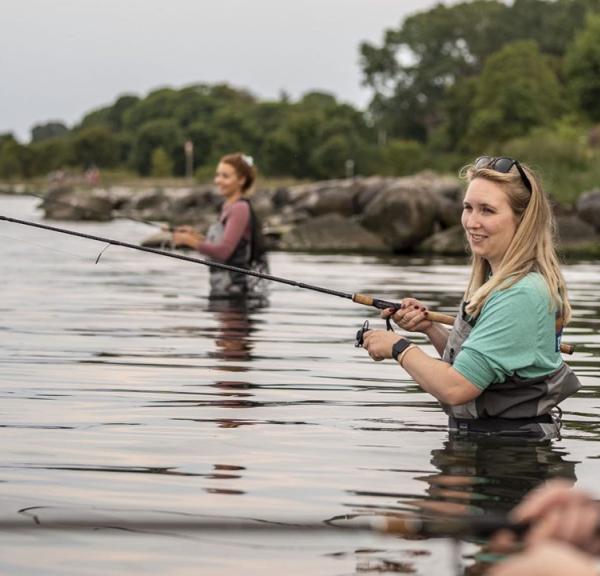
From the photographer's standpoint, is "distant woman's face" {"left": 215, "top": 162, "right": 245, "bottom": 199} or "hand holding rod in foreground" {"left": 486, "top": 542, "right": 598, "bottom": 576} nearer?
"hand holding rod in foreground" {"left": 486, "top": 542, "right": 598, "bottom": 576}

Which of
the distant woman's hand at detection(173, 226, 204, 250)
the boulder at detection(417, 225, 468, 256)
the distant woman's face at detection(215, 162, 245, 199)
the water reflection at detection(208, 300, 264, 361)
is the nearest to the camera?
the water reflection at detection(208, 300, 264, 361)

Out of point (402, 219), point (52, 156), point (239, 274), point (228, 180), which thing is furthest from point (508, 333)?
point (52, 156)

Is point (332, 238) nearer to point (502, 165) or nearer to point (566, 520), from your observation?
point (502, 165)

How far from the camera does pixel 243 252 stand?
49.2ft

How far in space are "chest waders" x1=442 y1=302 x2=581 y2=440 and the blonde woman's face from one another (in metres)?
0.28

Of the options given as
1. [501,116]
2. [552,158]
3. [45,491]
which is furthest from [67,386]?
[501,116]

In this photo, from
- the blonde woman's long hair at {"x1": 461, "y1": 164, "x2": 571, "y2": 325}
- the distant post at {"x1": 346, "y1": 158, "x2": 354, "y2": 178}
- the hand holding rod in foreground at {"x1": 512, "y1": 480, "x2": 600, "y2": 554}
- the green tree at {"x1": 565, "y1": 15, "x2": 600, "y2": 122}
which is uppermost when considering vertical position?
the green tree at {"x1": 565, "y1": 15, "x2": 600, "y2": 122}

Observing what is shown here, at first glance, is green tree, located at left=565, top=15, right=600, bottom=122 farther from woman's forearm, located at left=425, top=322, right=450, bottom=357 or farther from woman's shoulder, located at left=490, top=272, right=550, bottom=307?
woman's shoulder, located at left=490, top=272, right=550, bottom=307

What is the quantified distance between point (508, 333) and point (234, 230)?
859cm

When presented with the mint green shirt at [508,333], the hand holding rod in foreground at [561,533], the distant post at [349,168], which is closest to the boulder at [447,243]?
the mint green shirt at [508,333]

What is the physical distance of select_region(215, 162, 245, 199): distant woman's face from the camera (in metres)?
14.6

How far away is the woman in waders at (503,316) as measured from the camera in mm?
6320

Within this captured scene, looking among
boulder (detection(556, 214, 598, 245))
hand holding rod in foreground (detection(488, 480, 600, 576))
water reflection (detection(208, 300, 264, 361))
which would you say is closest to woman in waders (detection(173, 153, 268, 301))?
water reflection (detection(208, 300, 264, 361))

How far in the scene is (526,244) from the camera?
648 cm
